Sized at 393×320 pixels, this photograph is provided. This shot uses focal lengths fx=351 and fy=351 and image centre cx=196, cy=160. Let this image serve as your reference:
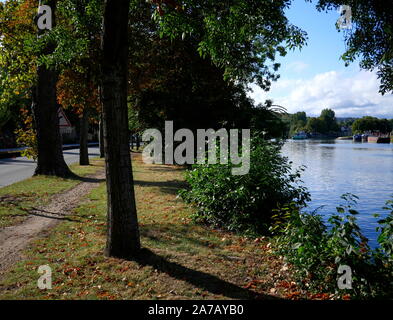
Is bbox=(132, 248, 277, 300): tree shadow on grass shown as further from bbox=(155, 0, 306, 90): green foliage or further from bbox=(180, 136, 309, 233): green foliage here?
bbox=(155, 0, 306, 90): green foliage

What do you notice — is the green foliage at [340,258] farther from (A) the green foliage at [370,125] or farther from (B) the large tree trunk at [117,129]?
(A) the green foliage at [370,125]

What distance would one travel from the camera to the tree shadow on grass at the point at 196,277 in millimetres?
4980

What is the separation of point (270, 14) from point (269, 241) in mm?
4782

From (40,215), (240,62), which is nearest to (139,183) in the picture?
(40,215)

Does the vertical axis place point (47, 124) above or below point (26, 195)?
above

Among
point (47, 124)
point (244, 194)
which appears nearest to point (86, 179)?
point (47, 124)

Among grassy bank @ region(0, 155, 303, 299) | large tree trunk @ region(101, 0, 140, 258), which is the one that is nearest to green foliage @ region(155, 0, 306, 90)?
large tree trunk @ region(101, 0, 140, 258)

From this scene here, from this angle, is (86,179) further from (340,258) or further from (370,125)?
(370,125)

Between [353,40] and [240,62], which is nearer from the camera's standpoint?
[353,40]

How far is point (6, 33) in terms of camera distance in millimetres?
13828

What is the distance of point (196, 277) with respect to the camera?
553 cm

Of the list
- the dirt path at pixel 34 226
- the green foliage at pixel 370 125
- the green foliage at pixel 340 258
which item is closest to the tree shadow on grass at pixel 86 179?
the dirt path at pixel 34 226

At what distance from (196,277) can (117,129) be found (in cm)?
273
